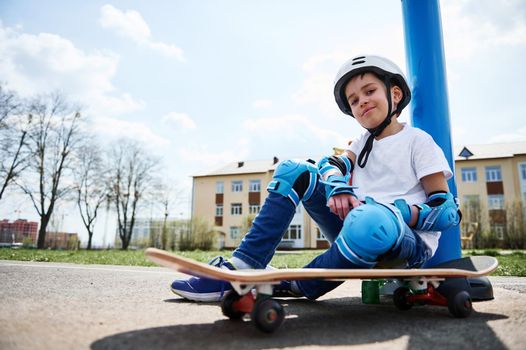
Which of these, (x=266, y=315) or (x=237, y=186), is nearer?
(x=266, y=315)

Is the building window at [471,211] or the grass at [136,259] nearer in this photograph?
the grass at [136,259]

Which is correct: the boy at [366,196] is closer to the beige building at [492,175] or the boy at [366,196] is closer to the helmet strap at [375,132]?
the helmet strap at [375,132]

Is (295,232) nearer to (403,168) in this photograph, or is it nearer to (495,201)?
(495,201)

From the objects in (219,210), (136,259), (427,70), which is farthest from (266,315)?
(219,210)

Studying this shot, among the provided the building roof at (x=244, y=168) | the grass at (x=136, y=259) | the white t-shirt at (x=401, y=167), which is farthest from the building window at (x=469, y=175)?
the white t-shirt at (x=401, y=167)

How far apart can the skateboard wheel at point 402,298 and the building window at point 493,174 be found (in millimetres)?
38425

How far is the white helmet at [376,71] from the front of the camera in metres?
2.29

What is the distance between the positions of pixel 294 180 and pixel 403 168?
2.23 feet

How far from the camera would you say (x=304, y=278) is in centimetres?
150

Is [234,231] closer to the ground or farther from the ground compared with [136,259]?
farther from the ground

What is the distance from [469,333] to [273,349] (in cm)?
86

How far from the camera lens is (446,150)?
9.03 ft

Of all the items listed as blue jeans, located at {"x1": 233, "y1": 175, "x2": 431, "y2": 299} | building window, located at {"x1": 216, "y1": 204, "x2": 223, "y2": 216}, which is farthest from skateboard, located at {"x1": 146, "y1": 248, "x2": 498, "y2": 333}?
building window, located at {"x1": 216, "y1": 204, "x2": 223, "y2": 216}

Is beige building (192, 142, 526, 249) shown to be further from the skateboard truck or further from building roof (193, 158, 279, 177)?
the skateboard truck
